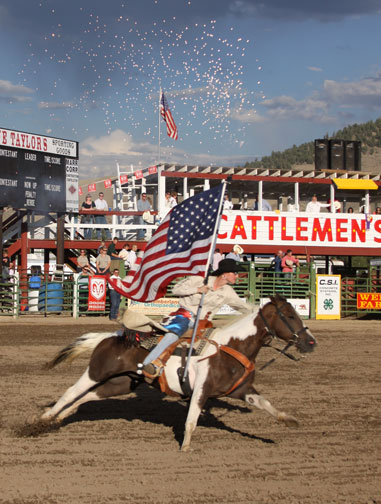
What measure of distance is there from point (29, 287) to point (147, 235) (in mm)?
5057

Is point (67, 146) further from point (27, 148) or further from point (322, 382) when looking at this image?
point (322, 382)

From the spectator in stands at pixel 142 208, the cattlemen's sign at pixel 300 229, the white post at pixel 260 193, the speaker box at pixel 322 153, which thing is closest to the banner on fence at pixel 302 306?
the cattlemen's sign at pixel 300 229

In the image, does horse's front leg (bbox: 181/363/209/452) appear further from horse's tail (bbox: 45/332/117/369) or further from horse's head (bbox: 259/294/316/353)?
horse's tail (bbox: 45/332/117/369)

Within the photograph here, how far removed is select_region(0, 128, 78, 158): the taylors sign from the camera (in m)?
24.0

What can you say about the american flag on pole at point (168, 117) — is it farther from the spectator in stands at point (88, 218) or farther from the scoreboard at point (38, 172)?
the spectator in stands at point (88, 218)

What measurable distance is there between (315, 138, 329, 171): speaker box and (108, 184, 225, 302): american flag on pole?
2773cm

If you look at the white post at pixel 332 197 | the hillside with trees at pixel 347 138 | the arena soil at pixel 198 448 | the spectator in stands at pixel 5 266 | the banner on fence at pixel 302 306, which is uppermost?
the hillside with trees at pixel 347 138

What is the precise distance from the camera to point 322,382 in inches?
428

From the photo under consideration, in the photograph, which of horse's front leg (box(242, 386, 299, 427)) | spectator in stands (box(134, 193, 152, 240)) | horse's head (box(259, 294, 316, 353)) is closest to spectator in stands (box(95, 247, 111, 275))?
spectator in stands (box(134, 193, 152, 240))

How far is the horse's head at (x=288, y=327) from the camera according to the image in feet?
23.2

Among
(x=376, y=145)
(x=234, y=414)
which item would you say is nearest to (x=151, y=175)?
(x=234, y=414)

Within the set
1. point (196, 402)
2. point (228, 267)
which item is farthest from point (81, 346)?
point (228, 267)

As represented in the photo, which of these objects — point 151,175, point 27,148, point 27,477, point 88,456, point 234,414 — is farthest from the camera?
point 151,175

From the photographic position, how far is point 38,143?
81.9ft
